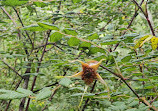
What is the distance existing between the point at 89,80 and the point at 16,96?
9.0 inches

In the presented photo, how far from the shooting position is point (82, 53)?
4.68 feet

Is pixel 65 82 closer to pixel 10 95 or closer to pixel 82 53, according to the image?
pixel 10 95

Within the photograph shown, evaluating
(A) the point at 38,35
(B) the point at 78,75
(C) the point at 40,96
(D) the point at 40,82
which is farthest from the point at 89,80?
(D) the point at 40,82

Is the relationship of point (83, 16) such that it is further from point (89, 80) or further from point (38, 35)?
point (89, 80)

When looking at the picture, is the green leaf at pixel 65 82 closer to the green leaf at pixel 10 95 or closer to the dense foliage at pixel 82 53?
the dense foliage at pixel 82 53

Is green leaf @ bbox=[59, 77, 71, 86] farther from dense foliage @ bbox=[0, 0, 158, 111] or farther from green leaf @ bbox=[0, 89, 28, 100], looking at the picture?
green leaf @ bbox=[0, 89, 28, 100]

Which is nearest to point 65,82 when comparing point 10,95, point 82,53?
point 10,95

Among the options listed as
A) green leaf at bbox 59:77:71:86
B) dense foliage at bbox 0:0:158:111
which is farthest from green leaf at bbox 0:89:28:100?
green leaf at bbox 59:77:71:86

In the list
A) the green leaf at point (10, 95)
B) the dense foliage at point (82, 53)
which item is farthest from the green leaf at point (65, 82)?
the green leaf at point (10, 95)

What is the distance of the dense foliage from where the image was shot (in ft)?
2.07

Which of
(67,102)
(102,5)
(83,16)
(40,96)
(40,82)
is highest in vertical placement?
(102,5)

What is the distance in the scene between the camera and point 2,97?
469 mm

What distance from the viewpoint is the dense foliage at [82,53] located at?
0.63 m

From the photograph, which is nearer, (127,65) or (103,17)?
(127,65)
